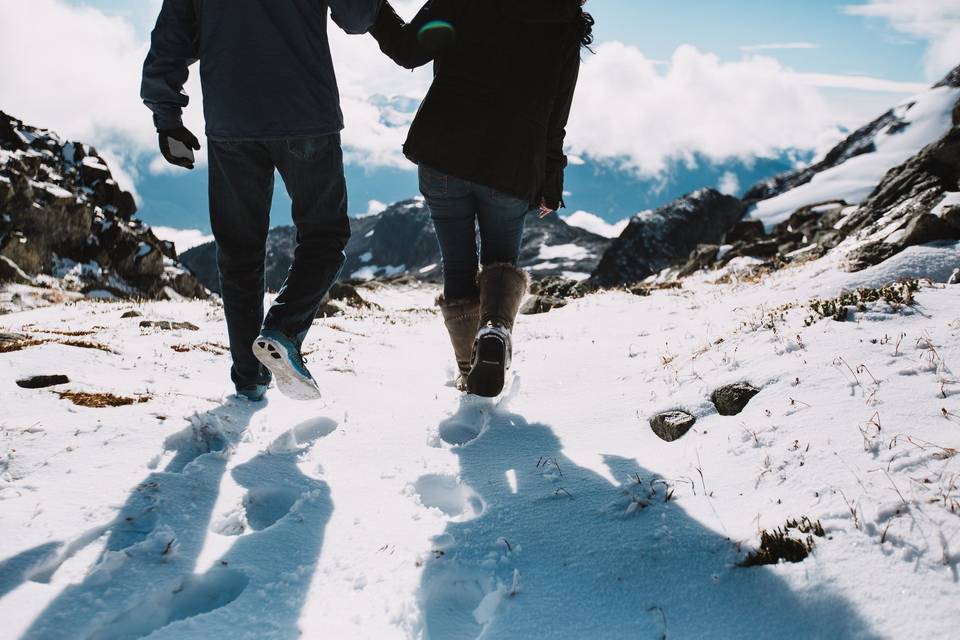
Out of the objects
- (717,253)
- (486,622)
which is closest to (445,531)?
(486,622)

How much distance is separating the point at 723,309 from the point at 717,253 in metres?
19.8

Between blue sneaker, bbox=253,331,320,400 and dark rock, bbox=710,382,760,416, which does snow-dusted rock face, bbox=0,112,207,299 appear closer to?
blue sneaker, bbox=253,331,320,400

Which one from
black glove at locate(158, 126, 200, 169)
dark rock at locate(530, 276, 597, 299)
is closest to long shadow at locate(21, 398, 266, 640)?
black glove at locate(158, 126, 200, 169)

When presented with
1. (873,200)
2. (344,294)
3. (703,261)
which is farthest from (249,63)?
(703,261)

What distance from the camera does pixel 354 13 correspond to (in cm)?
355

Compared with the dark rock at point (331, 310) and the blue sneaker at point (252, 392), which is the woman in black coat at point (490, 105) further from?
the dark rock at point (331, 310)

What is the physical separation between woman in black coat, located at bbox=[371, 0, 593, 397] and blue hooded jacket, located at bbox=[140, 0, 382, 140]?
0.52m

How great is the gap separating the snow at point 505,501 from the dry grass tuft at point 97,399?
0.10m

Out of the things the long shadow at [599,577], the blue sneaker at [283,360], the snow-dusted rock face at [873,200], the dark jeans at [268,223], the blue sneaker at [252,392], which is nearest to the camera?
the long shadow at [599,577]

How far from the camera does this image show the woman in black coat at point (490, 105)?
3.54 metres

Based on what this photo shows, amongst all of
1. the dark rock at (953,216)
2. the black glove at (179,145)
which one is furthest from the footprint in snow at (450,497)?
the dark rock at (953,216)

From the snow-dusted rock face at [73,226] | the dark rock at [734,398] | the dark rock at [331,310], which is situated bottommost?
the dark rock at [734,398]

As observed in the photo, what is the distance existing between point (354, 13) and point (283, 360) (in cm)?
227

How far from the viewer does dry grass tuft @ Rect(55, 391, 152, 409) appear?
3.56 meters
